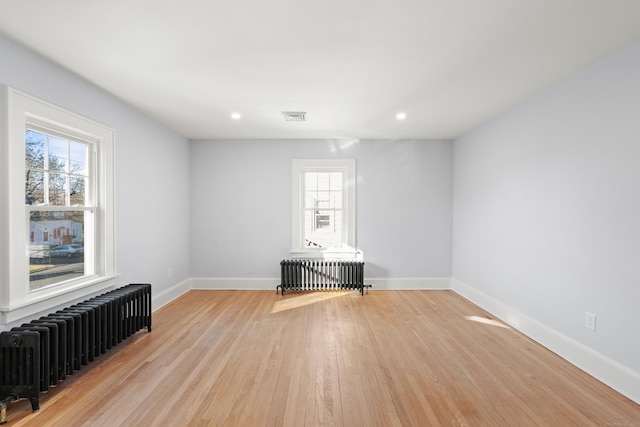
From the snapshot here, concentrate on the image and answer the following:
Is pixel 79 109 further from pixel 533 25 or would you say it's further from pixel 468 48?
pixel 533 25

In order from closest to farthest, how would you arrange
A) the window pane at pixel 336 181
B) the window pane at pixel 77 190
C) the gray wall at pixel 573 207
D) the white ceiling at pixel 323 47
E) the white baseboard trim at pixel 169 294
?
the white ceiling at pixel 323 47, the gray wall at pixel 573 207, the window pane at pixel 77 190, the white baseboard trim at pixel 169 294, the window pane at pixel 336 181

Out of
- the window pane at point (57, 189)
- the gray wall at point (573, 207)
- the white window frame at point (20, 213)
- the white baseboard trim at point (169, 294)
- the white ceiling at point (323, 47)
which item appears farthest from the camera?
the white baseboard trim at point (169, 294)

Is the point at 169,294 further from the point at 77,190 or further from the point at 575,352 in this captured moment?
the point at 575,352

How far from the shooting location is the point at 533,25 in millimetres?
2158

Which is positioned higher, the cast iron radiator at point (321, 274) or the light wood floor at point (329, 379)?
the cast iron radiator at point (321, 274)

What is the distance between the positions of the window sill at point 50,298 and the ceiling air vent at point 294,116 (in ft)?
9.08

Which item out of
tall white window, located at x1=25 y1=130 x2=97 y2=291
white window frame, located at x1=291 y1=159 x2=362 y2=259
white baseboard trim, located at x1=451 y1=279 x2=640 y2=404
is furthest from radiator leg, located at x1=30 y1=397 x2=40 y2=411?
white baseboard trim, located at x1=451 y1=279 x2=640 y2=404

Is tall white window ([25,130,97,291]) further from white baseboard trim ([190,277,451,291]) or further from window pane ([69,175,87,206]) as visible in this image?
white baseboard trim ([190,277,451,291])

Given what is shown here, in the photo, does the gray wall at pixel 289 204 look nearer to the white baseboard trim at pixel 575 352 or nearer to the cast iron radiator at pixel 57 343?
the white baseboard trim at pixel 575 352

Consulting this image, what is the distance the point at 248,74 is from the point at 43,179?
6.62 feet

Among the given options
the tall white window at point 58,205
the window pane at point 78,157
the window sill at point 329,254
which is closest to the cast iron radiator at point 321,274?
the window sill at point 329,254

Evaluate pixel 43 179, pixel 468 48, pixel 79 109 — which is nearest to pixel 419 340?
pixel 468 48

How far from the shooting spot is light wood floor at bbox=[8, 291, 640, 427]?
2158 millimetres

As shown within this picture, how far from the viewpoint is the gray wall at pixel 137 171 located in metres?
2.61
